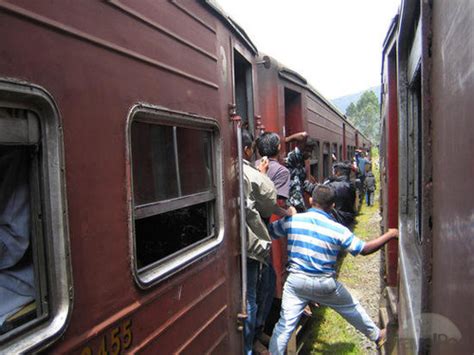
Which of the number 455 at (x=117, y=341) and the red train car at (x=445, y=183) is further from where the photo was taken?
the number 455 at (x=117, y=341)

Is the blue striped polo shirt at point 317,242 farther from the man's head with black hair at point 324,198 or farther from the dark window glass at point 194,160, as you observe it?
the dark window glass at point 194,160

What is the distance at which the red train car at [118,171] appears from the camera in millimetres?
1272

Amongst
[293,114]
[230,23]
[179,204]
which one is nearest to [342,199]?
[293,114]

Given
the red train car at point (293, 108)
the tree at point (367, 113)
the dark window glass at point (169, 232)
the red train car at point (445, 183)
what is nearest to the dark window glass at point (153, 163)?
the dark window glass at point (169, 232)

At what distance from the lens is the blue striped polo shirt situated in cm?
324

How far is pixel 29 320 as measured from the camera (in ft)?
4.23

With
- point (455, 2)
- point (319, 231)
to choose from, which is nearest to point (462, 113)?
point (455, 2)

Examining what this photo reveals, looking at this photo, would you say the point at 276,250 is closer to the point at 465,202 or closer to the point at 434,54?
the point at 434,54

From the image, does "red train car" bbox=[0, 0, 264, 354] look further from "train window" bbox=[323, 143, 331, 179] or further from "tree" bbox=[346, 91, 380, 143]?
"tree" bbox=[346, 91, 380, 143]

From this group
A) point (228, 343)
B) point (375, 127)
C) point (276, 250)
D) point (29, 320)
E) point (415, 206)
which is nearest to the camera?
point (29, 320)

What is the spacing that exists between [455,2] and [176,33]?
1379 mm

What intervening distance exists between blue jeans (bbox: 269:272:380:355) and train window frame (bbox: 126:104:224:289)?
1018 millimetres

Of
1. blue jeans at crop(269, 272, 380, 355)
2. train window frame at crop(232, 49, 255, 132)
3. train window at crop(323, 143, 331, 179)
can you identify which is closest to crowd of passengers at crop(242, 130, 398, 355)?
blue jeans at crop(269, 272, 380, 355)

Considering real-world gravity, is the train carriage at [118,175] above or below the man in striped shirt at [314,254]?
above
